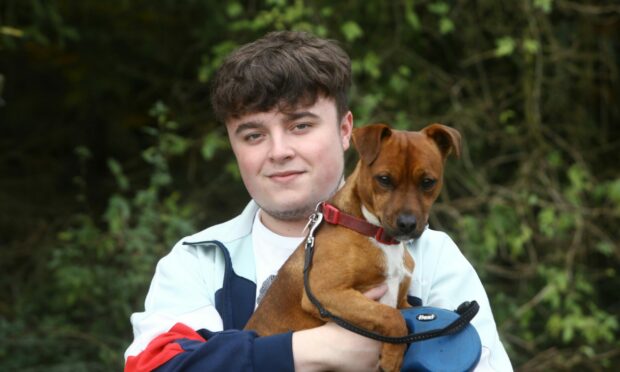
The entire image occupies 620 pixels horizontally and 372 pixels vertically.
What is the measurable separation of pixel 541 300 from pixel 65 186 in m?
5.10

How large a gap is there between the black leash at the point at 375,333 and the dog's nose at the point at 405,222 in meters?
0.35

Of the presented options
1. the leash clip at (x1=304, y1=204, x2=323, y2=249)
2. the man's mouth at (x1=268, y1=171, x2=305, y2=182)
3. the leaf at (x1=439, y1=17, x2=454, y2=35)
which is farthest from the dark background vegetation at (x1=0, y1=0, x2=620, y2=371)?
the leash clip at (x1=304, y1=204, x2=323, y2=249)

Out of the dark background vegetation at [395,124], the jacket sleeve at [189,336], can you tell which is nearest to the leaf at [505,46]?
the dark background vegetation at [395,124]

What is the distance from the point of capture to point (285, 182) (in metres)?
3.63

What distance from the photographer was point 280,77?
146 inches

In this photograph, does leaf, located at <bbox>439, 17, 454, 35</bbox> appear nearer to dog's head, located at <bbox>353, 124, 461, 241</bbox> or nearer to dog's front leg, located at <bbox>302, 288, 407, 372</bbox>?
dog's head, located at <bbox>353, 124, 461, 241</bbox>

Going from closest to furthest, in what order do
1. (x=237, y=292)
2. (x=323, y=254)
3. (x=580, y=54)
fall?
(x=323, y=254)
(x=237, y=292)
(x=580, y=54)

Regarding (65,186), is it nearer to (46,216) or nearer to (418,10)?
(46,216)

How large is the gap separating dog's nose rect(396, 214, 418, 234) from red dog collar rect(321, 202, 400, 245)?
0.39ft

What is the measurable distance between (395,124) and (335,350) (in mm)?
4263

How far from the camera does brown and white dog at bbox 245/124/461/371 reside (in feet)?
10.3

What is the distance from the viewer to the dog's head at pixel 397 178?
3.16 meters

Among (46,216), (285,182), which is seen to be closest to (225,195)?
(46,216)

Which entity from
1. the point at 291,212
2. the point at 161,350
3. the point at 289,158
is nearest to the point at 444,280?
the point at 291,212
